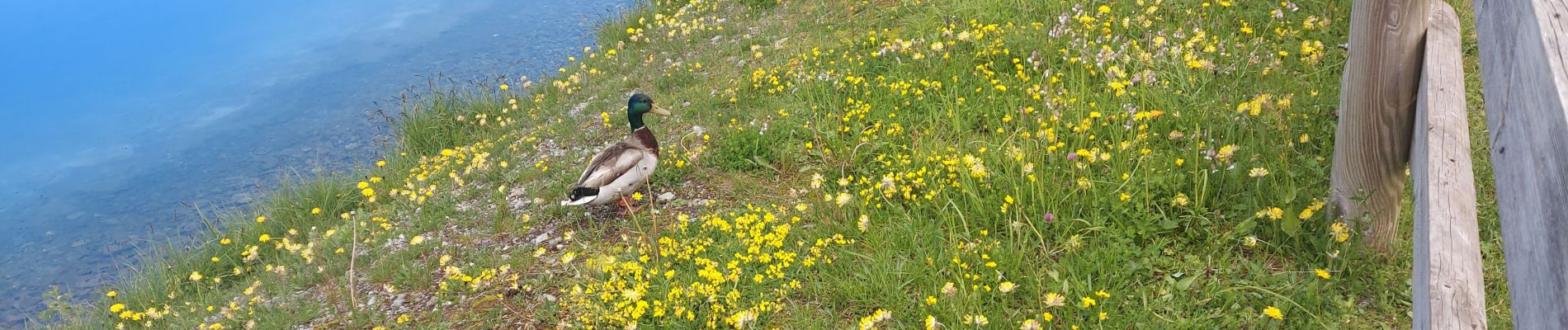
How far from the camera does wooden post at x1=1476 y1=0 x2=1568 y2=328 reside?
1244mm

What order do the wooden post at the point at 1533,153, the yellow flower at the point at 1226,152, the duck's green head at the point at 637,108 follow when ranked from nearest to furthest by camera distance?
the wooden post at the point at 1533,153 → the yellow flower at the point at 1226,152 → the duck's green head at the point at 637,108

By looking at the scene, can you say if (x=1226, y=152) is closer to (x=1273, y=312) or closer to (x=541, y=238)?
(x=1273, y=312)

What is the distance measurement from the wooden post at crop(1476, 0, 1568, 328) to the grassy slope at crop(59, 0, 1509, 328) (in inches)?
88.3

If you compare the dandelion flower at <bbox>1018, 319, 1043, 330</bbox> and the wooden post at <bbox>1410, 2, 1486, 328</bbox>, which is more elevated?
the wooden post at <bbox>1410, 2, 1486, 328</bbox>

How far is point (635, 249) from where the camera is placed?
509 centimetres

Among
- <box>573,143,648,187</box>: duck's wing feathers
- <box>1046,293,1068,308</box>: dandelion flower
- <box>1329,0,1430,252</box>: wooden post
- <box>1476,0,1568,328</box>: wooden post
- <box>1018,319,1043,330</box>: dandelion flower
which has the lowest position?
<box>573,143,648,187</box>: duck's wing feathers

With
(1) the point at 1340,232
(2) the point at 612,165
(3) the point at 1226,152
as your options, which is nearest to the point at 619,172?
(2) the point at 612,165

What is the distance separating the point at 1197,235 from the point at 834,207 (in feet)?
5.66

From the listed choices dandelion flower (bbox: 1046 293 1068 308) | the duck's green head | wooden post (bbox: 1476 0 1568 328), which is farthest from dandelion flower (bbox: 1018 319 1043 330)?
the duck's green head

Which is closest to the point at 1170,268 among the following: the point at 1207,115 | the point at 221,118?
the point at 1207,115

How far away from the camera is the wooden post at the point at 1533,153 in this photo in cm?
124

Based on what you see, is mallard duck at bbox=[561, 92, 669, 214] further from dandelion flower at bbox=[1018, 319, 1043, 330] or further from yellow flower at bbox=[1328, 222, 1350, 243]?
yellow flower at bbox=[1328, 222, 1350, 243]

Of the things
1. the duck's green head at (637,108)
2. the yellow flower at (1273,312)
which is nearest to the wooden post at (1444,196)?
the yellow flower at (1273,312)

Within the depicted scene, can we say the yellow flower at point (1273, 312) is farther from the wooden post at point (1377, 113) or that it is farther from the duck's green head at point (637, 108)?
the duck's green head at point (637, 108)
